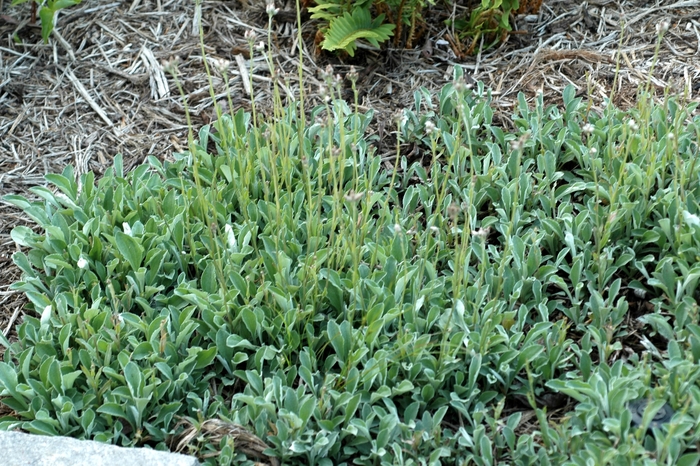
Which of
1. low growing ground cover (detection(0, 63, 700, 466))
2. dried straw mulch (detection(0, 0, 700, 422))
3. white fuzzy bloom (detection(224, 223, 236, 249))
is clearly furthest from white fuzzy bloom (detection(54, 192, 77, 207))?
white fuzzy bloom (detection(224, 223, 236, 249))

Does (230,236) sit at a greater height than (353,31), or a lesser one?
lesser

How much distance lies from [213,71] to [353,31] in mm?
713

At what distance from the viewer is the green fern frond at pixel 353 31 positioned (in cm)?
351

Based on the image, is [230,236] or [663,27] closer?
[663,27]

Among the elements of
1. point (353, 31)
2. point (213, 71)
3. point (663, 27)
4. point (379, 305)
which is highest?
point (663, 27)

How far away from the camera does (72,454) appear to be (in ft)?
6.98

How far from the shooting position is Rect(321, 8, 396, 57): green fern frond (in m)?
3.51

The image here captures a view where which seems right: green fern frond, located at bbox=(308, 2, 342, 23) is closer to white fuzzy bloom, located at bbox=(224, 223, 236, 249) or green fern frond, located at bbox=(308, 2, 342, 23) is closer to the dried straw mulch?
the dried straw mulch

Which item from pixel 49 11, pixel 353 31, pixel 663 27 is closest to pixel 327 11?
pixel 353 31

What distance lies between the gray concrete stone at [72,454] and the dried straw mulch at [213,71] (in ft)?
4.65

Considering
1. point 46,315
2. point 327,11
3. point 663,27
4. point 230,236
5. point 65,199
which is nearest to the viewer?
point 663,27

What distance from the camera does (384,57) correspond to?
12.5ft

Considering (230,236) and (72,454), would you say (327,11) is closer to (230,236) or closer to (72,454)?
(230,236)

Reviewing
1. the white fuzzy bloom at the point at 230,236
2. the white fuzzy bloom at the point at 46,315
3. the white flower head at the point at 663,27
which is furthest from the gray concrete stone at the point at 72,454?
the white flower head at the point at 663,27
